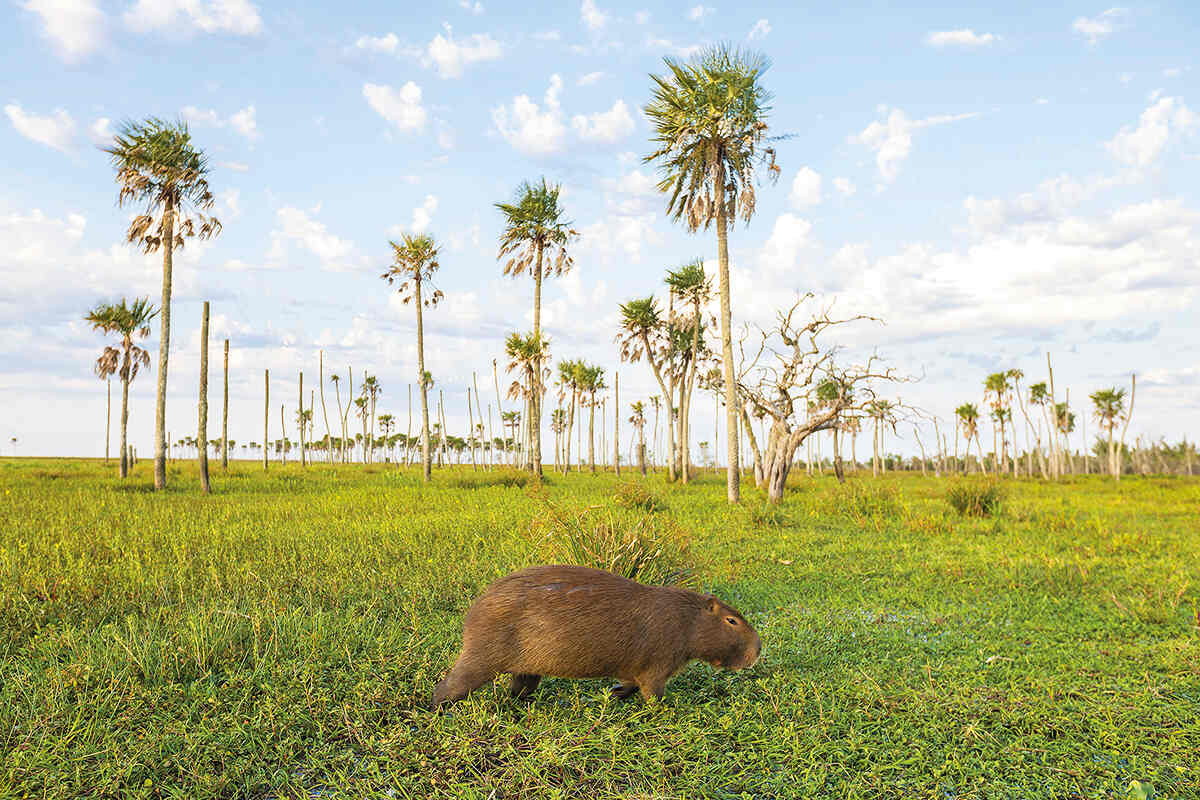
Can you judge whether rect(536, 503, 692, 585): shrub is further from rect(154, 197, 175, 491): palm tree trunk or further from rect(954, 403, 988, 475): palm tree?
rect(954, 403, 988, 475): palm tree

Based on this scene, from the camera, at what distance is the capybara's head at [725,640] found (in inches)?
147

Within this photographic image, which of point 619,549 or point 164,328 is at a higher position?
point 164,328

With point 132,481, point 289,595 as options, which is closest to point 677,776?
point 289,595

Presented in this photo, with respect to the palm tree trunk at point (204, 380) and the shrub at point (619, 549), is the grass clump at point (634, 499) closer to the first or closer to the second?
the shrub at point (619, 549)

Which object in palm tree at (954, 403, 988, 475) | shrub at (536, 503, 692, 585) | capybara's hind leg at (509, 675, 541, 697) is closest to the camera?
capybara's hind leg at (509, 675, 541, 697)

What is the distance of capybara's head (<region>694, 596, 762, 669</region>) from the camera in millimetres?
3736

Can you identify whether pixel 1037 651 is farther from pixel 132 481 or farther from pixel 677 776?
pixel 132 481

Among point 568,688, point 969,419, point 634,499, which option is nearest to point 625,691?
point 568,688

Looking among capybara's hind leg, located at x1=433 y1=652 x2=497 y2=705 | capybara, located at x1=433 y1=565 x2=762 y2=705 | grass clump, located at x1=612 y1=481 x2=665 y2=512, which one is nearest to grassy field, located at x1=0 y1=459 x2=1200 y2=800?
capybara's hind leg, located at x1=433 y1=652 x2=497 y2=705

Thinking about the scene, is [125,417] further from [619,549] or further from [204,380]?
[619,549]

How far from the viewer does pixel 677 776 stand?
3.20m

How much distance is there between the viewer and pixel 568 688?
4207mm

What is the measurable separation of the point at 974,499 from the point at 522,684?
50.5 feet

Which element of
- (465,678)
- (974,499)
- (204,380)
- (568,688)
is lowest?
(568,688)
